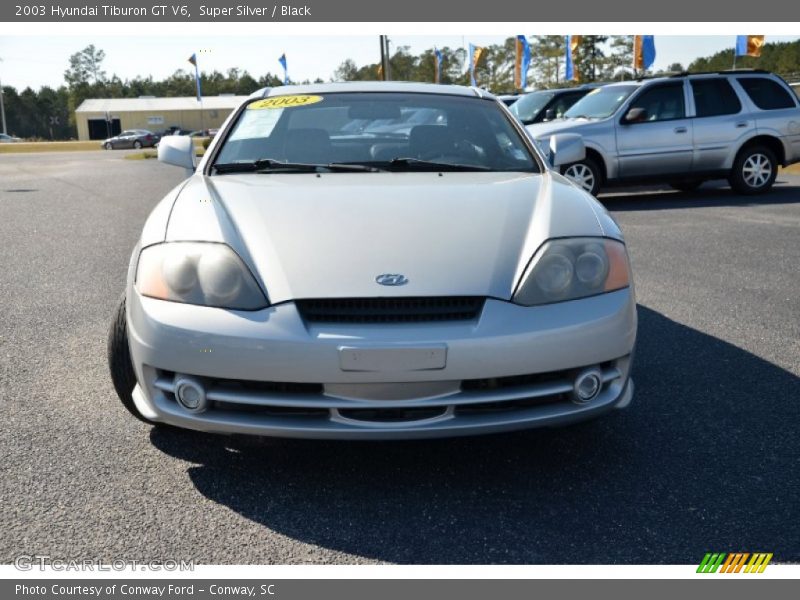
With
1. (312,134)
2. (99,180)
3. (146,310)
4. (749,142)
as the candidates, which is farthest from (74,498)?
(99,180)

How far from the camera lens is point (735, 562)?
231 cm

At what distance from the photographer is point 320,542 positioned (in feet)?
7.95

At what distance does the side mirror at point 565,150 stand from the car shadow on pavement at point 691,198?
262 inches

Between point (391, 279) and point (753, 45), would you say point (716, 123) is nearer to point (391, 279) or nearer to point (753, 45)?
point (391, 279)

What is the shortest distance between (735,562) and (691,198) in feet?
33.2

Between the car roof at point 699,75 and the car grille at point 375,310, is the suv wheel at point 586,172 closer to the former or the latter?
the car roof at point 699,75

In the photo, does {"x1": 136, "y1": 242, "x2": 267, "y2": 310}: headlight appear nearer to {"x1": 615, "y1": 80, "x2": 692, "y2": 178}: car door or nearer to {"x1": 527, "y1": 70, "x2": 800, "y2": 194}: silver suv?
{"x1": 527, "y1": 70, "x2": 800, "y2": 194}: silver suv

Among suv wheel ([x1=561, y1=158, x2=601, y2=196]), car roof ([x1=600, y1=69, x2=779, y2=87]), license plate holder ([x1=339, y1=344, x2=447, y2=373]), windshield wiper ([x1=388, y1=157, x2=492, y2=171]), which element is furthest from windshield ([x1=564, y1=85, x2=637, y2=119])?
license plate holder ([x1=339, y1=344, x2=447, y2=373])

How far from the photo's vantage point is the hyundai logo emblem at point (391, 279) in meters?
2.58

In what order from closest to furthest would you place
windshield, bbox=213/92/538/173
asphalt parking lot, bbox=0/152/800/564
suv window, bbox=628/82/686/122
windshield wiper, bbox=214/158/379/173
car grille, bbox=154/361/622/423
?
asphalt parking lot, bbox=0/152/800/564 → car grille, bbox=154/361/622/423 → windshield wiper, bbox=214/158/379/173 → windshield, bbox=213/92/538/173 → suv window, bbox=628/82/686/122

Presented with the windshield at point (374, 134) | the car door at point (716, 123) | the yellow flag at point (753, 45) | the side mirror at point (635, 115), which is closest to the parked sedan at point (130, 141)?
the yellow flag at point (753, 45)

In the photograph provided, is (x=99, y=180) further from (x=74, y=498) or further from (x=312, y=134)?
(x=74, y=498)

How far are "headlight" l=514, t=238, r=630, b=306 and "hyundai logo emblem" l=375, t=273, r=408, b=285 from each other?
1.23ft

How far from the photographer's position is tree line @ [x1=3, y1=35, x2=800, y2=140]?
200 ft
